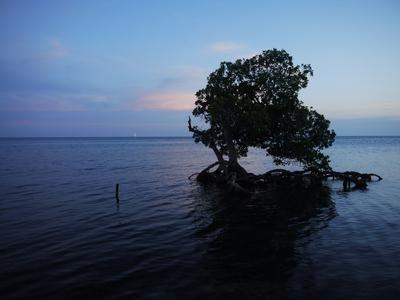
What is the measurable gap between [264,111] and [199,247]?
18.9 m

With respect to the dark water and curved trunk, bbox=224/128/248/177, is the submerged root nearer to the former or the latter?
curved trunk, bbox=224/128/248/177

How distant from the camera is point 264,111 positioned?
34.8 metres

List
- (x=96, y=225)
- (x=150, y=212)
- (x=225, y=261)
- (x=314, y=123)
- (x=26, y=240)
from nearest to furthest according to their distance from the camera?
(x=225, y=261)
(x=26, y=240)
(x=96, y=225)
(x=150, y=212)
(x=314, y=123)

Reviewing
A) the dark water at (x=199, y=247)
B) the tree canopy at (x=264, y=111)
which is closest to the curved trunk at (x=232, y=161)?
the tree canopy at (x=264, y=111)

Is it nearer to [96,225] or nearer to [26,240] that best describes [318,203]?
[96,225]

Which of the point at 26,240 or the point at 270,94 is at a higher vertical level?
the point at 270,94

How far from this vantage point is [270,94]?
37219 mm

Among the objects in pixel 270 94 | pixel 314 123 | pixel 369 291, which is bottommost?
pixel 369 291

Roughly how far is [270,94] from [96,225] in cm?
2218

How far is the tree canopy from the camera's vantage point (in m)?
35.8

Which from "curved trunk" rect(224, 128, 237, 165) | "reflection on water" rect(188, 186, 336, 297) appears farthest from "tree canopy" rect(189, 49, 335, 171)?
"reflection on water" rect(188, 186, 336, 297)

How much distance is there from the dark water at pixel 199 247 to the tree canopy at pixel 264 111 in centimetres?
670

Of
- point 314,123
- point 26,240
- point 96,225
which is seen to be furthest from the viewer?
point 314,123

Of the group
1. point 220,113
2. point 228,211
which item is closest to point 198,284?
point 228,211
